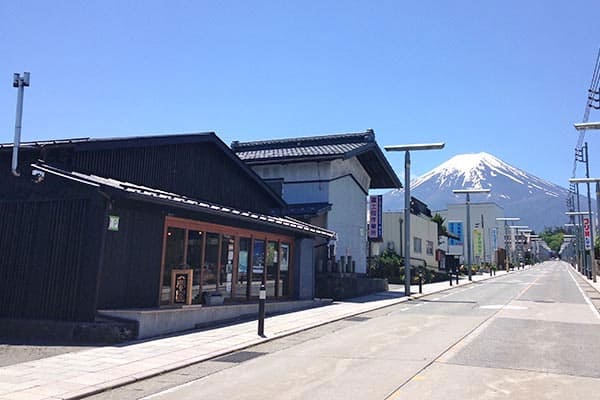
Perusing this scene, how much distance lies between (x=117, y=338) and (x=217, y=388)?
435 centimetres

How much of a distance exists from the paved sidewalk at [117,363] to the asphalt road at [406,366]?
36 cm

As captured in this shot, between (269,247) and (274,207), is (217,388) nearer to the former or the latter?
(269,247)

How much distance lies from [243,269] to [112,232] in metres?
5.77

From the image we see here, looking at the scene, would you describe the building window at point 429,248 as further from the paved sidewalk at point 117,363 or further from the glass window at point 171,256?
the glass window at point 171,256

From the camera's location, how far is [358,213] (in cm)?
2920

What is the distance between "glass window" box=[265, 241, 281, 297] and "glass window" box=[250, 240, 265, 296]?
0.52m

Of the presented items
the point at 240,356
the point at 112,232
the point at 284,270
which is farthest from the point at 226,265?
the point at 240,356

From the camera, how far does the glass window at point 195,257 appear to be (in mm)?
14297

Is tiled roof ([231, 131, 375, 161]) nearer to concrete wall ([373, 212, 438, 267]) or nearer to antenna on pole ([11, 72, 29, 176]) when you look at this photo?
concrete wall ([373, 212, 438, 267])

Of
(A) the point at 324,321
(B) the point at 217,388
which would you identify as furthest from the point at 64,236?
(A) the point at 324,321

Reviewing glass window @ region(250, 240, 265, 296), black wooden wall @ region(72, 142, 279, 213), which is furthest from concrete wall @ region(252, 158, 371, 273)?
glass window @ region(250, 240, 265, 296)

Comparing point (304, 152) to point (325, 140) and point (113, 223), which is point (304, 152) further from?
point (113, 223)

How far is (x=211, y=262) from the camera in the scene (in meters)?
15.1

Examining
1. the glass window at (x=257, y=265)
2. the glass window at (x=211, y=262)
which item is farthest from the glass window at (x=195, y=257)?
the glass window at (x=257, y=265)
